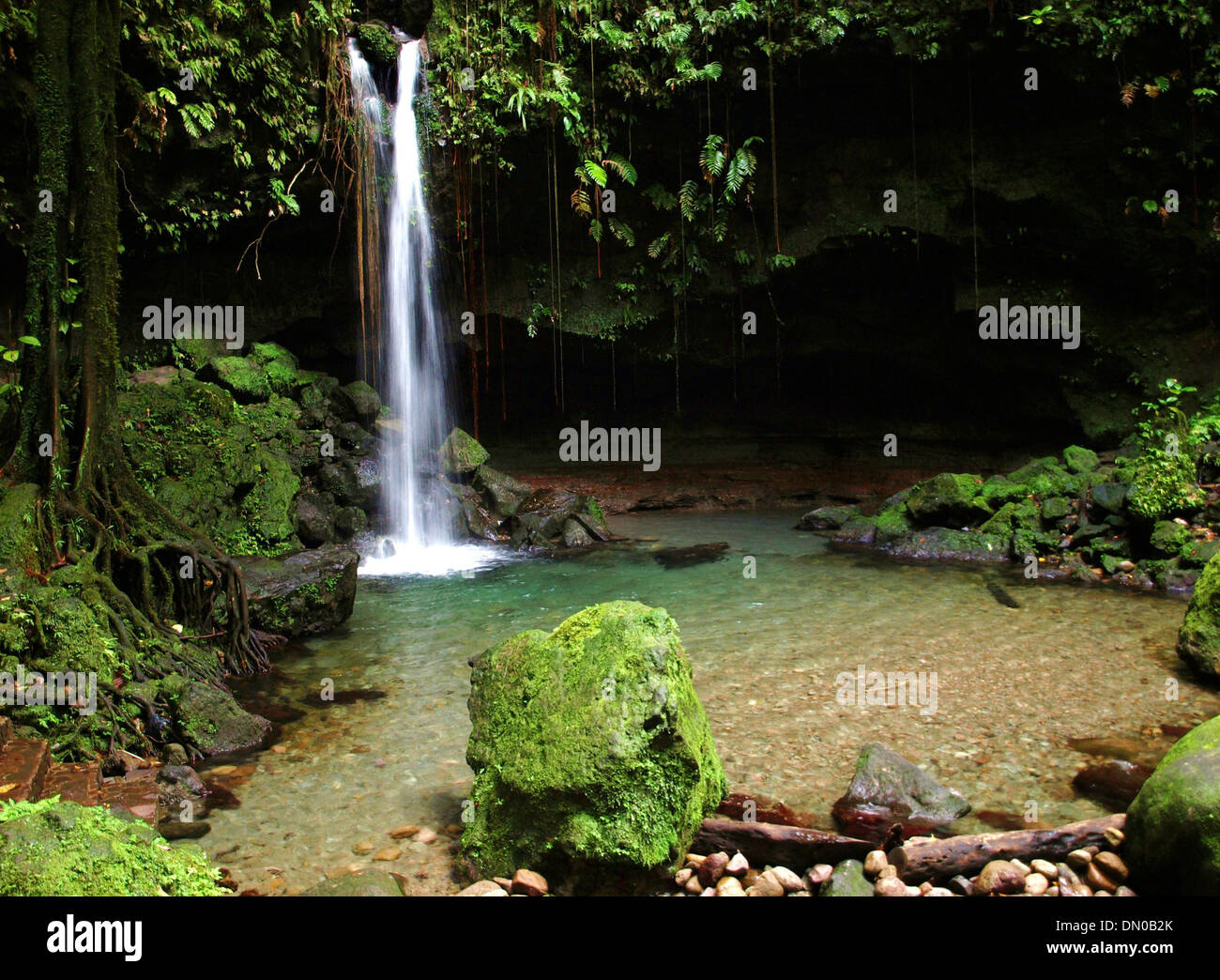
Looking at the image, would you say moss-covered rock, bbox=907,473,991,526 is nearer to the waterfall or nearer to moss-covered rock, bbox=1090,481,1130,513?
moss-covered rock, bbox=1090,481,1130,513

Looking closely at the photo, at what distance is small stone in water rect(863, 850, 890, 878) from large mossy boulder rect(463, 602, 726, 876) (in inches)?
30.3

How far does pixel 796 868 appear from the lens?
3730mm

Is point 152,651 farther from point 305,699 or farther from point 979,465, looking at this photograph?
point 979,465

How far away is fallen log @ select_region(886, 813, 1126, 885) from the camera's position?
141 inches

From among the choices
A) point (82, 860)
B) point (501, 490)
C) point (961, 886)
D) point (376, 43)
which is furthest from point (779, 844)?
point (376, 43)

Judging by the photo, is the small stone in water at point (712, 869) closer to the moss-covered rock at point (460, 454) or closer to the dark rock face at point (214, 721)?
the dark rock face at point (214, 721)

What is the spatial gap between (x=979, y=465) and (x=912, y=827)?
1605 cm

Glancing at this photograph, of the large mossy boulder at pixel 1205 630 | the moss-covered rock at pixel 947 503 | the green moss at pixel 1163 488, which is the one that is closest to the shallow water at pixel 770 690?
the large mossy boulder at pixel 1205 630

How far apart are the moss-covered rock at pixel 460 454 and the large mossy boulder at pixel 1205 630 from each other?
12038mm

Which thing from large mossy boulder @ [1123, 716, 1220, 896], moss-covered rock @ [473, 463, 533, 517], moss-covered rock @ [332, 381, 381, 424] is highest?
moss-covered rock @ [332, 381, 381, 424]

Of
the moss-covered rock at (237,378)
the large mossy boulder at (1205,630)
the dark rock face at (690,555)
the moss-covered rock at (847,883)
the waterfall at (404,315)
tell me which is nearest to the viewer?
the moss-covered rock at (847,883)

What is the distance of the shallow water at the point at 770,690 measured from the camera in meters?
4.62

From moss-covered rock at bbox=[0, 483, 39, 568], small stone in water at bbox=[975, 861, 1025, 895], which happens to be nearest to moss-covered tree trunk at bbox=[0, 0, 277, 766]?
moss-covered rock at bbox=[0, 483, 39, 568]

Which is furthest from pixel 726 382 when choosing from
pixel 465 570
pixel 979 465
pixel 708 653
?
pixel 708 653
